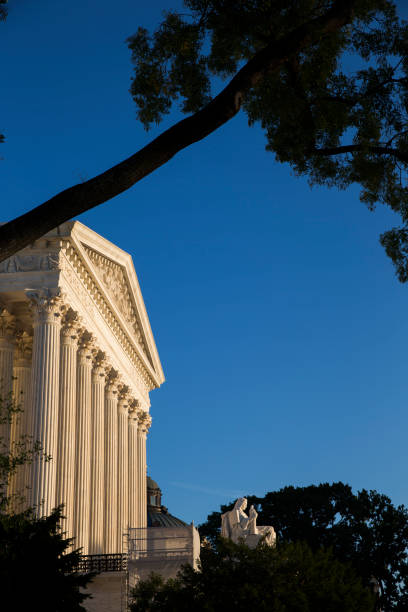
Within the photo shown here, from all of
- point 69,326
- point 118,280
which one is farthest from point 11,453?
point 118,280

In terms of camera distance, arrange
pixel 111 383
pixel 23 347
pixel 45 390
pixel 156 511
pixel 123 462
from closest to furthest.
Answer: pixel 45 390
pixel 23 347
pixel 111 383
pixel 123 462
pixel 156 511

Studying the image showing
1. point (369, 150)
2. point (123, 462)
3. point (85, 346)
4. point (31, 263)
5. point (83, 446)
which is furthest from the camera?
point (123, 462)

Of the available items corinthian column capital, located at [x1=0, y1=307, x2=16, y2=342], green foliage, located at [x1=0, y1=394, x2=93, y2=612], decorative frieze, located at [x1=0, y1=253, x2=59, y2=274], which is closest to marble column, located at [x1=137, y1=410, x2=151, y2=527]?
corinthian column capital, located at [x1=0, y1=307, x2=16, y2=342]

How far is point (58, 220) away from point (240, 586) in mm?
19272

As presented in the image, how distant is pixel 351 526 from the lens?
84.2 metres

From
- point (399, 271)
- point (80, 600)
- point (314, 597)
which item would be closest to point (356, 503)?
point (314, 597)

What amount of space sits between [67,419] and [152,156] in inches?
1106

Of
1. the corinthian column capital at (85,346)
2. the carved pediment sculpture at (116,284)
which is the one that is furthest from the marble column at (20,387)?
the carved pediment sculpture at (116,284)

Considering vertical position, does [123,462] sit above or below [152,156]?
above

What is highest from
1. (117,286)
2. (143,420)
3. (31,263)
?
(117,286)

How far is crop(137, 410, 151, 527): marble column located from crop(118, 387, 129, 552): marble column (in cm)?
442

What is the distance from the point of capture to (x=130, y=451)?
6019 centimetres

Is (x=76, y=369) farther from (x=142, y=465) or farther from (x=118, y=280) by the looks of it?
(x=142, y=465)

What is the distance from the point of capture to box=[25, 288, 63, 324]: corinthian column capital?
39.0 m
